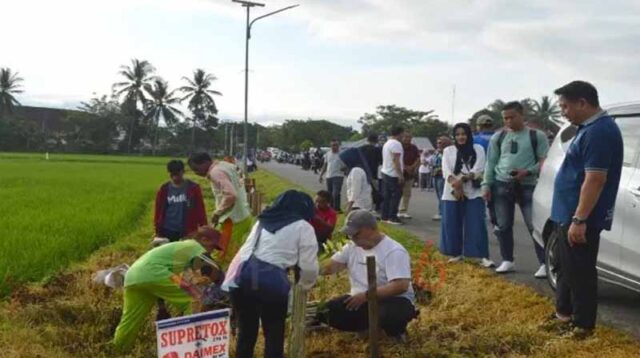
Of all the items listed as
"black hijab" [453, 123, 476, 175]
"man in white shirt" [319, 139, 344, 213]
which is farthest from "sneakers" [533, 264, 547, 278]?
"man in white shirt" [319, 139, 344, 213]

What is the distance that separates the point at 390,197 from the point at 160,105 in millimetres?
64854

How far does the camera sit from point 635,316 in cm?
543

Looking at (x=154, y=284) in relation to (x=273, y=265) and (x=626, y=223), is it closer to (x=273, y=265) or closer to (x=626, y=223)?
(x=273, y=265)

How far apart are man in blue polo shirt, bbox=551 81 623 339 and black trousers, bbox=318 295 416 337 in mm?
1092

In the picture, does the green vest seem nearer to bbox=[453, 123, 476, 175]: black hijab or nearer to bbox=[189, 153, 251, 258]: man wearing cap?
bbox=[189, 153, 251, 258]: man wearing cap

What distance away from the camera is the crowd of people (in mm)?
4316

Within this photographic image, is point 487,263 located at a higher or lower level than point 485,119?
lower

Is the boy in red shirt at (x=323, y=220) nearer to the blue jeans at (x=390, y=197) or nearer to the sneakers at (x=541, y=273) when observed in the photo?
the sneakers at (x=541, y=273)

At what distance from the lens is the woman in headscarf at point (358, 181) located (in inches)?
346

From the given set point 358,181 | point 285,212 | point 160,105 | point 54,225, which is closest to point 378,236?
point 285,212

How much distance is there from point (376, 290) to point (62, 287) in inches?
141

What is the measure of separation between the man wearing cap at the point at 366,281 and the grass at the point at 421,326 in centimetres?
20

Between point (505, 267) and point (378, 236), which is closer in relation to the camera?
point (378, 236)

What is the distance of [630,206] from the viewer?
5008 mm
